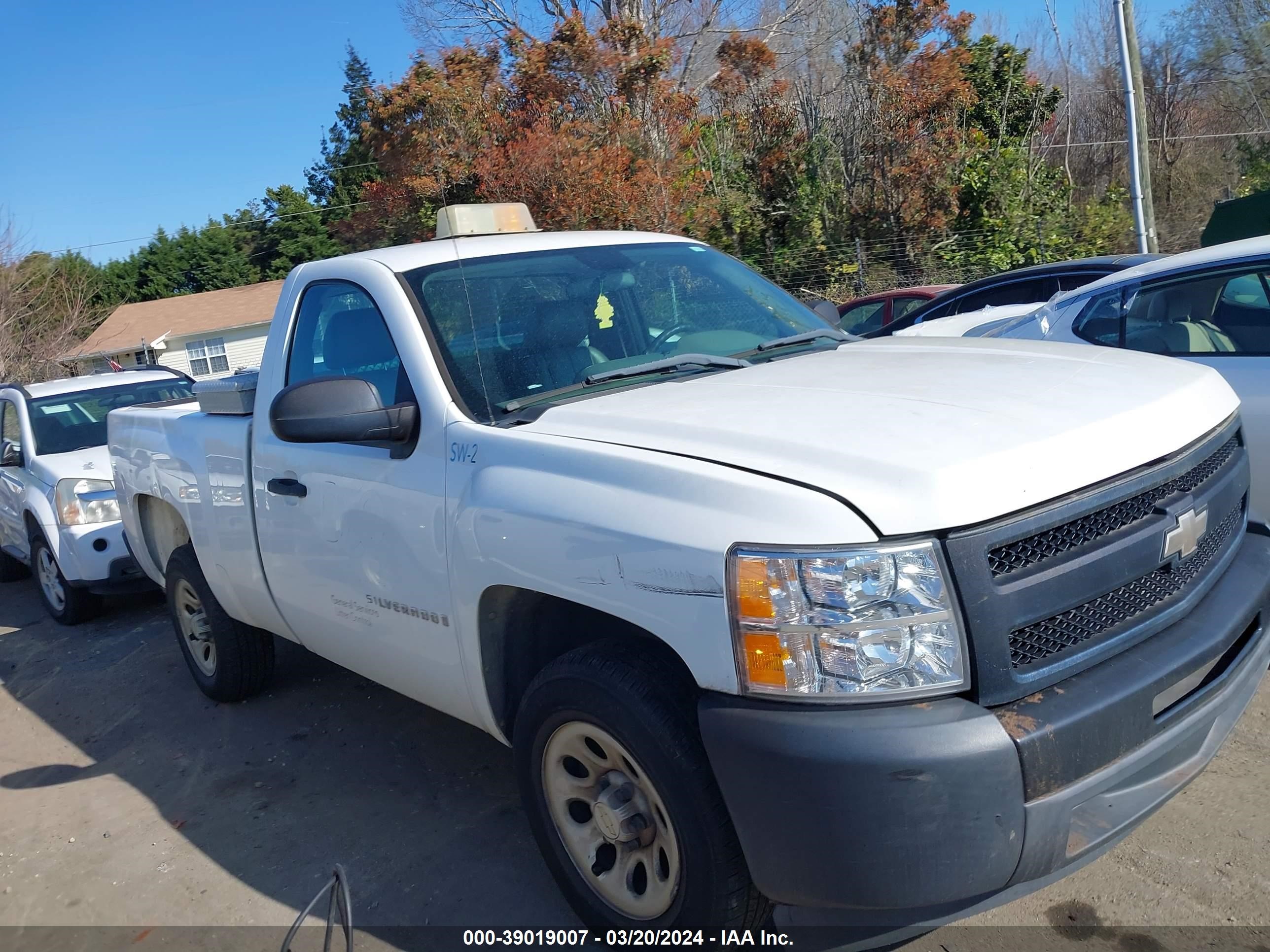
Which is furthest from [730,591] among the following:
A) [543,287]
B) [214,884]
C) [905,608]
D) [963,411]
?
[214,884]

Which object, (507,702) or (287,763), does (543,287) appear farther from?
(287,763)

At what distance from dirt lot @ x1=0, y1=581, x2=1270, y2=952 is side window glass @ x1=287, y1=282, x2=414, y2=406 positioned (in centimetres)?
157

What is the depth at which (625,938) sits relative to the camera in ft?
9.20

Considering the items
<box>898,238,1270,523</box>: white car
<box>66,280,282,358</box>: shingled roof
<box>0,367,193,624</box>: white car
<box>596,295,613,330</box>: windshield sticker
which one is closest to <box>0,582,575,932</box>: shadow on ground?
<box>0,367,193,624</box>: white car

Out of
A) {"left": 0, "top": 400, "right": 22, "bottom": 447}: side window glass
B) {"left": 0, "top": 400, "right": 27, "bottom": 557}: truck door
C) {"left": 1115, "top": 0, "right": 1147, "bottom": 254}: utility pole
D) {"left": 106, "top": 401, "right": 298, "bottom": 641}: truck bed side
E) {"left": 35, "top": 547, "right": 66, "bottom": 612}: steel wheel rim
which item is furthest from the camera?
{"left": 1115, "top": 0, "right": 1147, "bottom": 254}: utility pole

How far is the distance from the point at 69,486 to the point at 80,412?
4.07 ft

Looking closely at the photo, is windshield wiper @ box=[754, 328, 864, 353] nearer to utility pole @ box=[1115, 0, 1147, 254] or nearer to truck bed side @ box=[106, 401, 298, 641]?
truck bed side @ box=[106, 401, 298, 641]

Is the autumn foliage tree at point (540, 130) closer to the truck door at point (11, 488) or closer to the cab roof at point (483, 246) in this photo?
the truck door at point (11, 488)

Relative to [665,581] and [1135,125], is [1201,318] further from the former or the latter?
[1135,125]

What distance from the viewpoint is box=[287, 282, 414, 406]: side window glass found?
140 inches

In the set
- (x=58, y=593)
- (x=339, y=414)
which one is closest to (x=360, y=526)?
(x=339, y=414)

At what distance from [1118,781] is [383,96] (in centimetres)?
1820

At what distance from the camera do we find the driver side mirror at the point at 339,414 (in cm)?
316

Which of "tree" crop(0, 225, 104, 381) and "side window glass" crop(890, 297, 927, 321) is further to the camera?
"tree" crop(0, 225, 104, 381)
